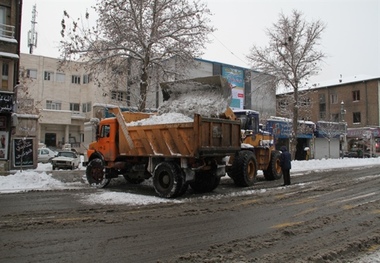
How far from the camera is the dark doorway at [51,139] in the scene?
4550 centimetres

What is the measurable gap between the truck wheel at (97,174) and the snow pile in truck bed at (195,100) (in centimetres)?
311

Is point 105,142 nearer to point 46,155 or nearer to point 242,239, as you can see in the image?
point 242,239

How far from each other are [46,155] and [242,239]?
2970 cm

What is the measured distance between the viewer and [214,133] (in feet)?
36.6

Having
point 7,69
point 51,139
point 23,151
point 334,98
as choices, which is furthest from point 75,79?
point 334,98

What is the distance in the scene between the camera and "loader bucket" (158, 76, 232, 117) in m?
11.8

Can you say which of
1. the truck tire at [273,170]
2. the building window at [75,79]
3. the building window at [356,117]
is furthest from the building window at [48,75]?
the building window at [356,117]

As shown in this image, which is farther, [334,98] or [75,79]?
[334,98]

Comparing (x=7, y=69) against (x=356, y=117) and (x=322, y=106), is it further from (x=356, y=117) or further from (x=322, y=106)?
(x=322, y=106)

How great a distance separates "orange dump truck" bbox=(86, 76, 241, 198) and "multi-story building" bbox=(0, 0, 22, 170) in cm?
890

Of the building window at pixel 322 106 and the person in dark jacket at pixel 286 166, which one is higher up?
the building window at pixel 322 106

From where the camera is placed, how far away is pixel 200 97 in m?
12.3

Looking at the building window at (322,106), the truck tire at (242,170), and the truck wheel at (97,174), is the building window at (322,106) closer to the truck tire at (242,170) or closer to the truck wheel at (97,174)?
the truck tire at (242,170)

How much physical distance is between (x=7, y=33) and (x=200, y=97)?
1486 centimetres
